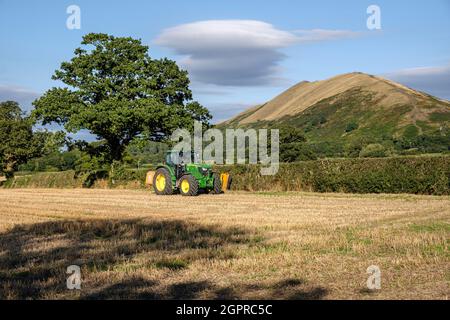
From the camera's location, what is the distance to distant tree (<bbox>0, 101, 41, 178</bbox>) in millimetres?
41625

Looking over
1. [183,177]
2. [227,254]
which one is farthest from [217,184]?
[227,254]

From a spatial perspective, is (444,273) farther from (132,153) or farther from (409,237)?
(132,153)

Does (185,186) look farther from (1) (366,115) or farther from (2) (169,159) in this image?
(1) (366,115)

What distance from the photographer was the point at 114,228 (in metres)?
11.1

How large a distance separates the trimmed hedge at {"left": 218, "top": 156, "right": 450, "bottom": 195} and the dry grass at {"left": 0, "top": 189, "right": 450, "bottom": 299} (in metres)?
7.77

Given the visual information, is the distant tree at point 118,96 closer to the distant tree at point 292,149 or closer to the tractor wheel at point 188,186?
the tractor wheel at point 188,186

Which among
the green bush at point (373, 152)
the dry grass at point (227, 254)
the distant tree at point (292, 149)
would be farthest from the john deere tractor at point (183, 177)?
the green bush at point (373, 152)

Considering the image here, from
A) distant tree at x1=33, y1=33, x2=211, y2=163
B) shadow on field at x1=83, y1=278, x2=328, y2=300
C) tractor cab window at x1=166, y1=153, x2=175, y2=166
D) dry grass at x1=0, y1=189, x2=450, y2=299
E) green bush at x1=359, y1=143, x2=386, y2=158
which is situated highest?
distant tree at x1=33, y1=33, x2=211, y2=163

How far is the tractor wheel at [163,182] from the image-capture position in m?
22.5

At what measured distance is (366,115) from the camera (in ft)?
289

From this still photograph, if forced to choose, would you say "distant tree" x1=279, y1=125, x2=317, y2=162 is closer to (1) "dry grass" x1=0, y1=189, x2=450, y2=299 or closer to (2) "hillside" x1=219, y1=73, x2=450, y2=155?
(2) "hillside" x1=219, y1=73, x2=450, y2=155

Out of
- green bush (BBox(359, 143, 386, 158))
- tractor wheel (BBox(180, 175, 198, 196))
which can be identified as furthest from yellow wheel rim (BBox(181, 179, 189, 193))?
green bush (BBox(359, 143, 386, 158))
